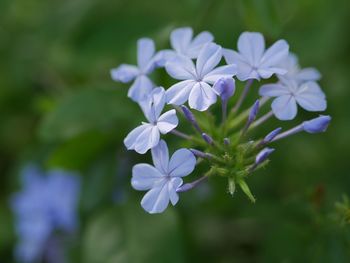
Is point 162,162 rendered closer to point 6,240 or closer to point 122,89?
point 122,89

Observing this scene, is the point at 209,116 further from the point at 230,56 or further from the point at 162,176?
the point at 162,176

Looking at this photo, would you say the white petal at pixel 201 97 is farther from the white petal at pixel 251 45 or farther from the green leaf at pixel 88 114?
the green leaf at pixel 88 114

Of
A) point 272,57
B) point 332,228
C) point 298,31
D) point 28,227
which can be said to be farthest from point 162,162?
point 298,31

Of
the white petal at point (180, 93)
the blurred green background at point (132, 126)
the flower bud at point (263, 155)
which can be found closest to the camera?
the flower bud at point (263, 155)

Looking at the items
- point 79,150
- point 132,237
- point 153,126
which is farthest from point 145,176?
point 79,150

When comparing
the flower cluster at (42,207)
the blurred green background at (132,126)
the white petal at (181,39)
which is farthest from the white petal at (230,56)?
the flower cluster at (42,207)

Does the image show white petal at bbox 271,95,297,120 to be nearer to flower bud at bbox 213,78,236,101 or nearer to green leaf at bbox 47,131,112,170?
flower bud at bbox 213,78,236,101
